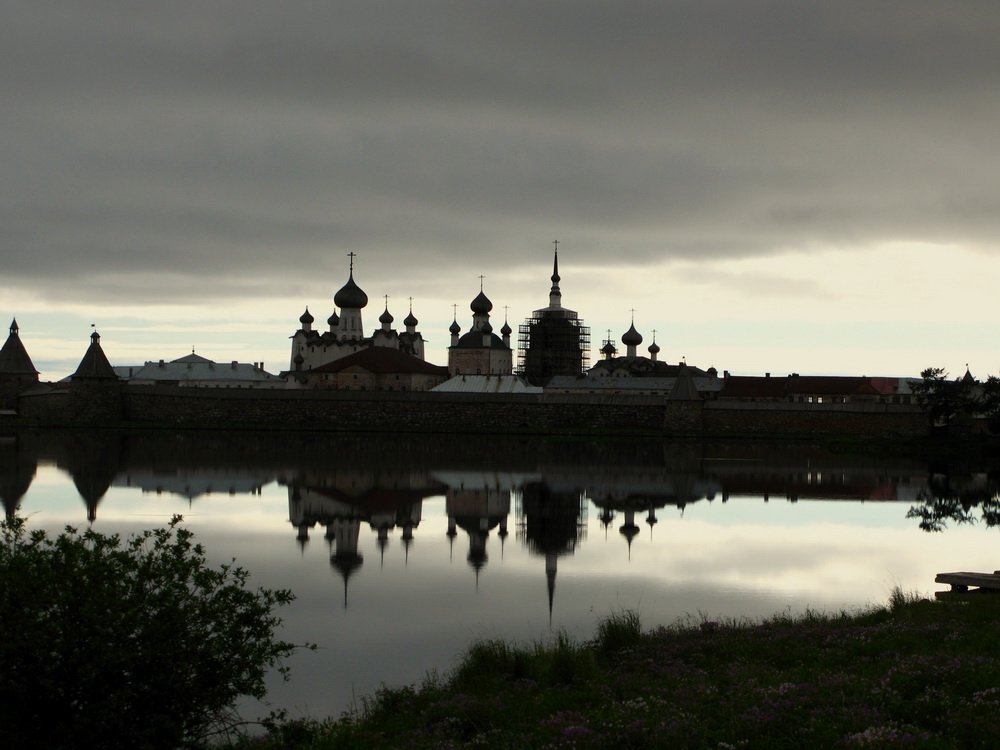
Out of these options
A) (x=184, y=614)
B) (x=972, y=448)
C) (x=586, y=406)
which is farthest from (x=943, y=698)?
(x=586, y=406)

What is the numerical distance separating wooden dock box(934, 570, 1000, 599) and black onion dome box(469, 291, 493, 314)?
5477 cm

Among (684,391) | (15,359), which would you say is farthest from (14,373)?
(684,391)

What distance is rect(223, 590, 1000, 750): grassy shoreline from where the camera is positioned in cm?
534

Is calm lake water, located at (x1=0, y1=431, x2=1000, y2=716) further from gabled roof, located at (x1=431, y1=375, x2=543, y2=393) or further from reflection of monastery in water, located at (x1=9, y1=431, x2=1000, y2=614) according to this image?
gabled roof, located at (x1=431, y1=375, x2=543, y2=393)

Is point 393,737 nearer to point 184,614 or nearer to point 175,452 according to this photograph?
point 184,614

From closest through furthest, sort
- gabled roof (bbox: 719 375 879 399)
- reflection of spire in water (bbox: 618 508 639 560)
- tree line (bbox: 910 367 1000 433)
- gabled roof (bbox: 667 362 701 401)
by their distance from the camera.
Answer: reflection of spire in water (bbox: 618 508 639 560), tree line (bbox: 910 367 1000 433), gabled roof (bbox: 667 362 701 401), gabled roof (bbox: 719 375 879 399)

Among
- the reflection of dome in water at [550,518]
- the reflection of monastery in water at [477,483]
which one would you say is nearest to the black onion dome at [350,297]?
the reflection of monastery in water at [477,483]

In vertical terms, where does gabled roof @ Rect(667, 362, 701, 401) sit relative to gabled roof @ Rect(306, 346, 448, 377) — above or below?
below

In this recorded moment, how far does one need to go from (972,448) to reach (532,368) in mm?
30925

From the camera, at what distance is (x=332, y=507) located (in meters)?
17.9

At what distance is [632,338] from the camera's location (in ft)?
225

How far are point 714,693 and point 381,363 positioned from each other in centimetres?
4698

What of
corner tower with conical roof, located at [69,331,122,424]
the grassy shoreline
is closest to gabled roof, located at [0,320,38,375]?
corner tower with conical roof, located at [69,331,122,424]

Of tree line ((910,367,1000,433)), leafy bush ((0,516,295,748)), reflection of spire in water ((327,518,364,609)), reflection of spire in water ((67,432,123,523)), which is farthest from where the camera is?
tree line ((910,367,1000,433))
